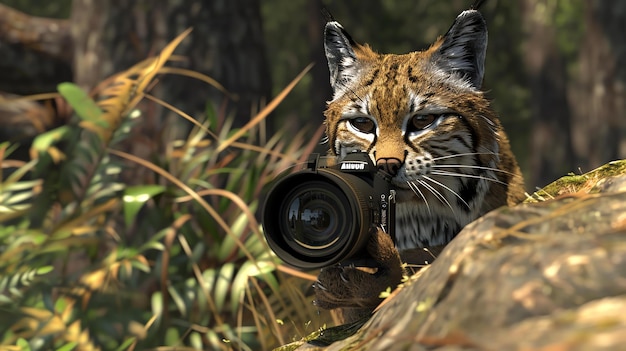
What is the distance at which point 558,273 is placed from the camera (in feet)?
5.81

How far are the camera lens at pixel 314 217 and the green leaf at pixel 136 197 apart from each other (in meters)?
2.33

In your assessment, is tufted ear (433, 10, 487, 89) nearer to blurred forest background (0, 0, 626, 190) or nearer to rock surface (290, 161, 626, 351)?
blurred forest background (0, 0, 626, 190)

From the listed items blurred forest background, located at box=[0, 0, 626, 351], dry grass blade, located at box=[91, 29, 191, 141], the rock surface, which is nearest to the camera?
the rock surface

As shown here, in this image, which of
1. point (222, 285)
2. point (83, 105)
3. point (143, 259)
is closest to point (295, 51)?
point (83, 105)

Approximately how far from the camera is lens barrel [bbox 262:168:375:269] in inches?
102

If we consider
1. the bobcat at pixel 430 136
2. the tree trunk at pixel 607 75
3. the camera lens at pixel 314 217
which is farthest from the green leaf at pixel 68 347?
the tree trunk at pixel 607 75

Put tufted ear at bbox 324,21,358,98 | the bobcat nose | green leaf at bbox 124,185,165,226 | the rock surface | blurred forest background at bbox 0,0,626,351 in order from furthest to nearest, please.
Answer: green leaf at bbox 124,185,165,226 < blurred forest background at bbox 0,0,626,351 < tufted ear at bbox 324,21,358,98 < the bobcat nose < the rock surface

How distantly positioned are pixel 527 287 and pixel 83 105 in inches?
163

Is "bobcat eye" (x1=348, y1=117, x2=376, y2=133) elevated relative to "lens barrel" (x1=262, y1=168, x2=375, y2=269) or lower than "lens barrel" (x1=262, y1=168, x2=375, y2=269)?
elevated

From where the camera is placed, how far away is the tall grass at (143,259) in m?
4.70

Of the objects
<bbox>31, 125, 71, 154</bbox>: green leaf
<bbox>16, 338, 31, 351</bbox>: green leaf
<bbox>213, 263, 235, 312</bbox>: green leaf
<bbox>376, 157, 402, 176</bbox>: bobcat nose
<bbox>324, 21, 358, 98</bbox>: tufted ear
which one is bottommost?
<bbox>16, 338, 31, 351</bbox>: green leaf

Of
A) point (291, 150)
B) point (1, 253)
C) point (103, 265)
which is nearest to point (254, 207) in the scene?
point (291, 150)

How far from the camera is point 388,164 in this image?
2.80 metres

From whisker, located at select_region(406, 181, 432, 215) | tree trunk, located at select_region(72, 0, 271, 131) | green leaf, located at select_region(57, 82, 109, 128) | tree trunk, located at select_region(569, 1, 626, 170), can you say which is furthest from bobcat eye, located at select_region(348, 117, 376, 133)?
tree trunk, located at select_region(569, 1, 626, 170)
